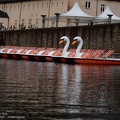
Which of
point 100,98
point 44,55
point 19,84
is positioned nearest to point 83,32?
point 44,55

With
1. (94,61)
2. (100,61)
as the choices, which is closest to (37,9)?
(94,61)

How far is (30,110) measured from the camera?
21.0 m

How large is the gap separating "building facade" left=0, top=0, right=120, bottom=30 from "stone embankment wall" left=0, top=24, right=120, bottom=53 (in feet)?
30.8

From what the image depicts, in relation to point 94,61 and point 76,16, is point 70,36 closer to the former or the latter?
point 76,16

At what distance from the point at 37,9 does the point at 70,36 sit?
33261 mm

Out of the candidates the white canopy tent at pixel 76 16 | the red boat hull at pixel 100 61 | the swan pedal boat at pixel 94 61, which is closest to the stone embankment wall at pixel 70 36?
the white canopy tent at pixel 76 16

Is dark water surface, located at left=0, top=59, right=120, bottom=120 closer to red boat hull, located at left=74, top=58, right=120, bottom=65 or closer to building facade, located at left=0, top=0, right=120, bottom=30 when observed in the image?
red boat hull, located at left=74, top=58, right=120, bottom=65

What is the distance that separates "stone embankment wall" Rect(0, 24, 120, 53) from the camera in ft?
218

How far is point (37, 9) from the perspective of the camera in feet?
349

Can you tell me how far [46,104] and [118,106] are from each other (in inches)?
85.6

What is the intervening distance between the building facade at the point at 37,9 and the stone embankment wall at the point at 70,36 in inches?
370

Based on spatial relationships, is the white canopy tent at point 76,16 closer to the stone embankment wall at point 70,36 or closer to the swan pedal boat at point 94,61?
the stone embankment wall at point 70,36

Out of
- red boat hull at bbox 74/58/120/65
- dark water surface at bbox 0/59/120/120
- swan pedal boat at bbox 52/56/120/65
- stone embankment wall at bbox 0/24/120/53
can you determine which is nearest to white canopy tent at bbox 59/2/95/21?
stone embankment wall at bbox 0/24/120/53

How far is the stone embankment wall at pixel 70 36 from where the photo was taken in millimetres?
66375
